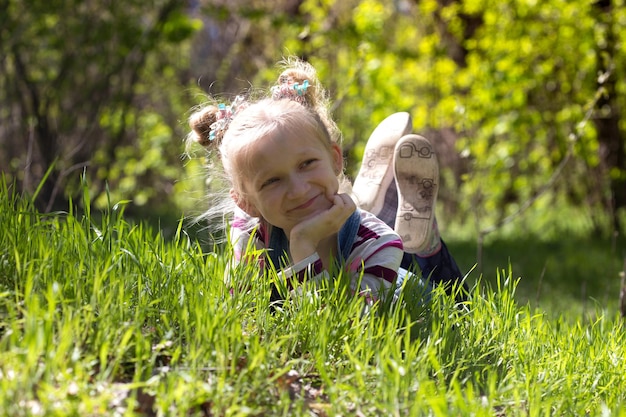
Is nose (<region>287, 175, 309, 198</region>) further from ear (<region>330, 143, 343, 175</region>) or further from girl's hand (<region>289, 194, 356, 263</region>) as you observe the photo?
ear (<region>330, 143, 343, 175</region>)

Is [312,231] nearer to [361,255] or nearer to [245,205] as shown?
[361,255]

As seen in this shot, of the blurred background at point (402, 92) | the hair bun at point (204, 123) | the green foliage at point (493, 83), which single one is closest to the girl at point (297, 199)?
the hair bun at point (204, 123)

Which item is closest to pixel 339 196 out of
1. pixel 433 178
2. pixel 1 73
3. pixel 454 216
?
pixel 433 178

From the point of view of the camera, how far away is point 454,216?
11258 millimetres

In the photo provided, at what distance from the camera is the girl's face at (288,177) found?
2.90 metres

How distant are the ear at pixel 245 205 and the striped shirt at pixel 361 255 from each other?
0.05 meters

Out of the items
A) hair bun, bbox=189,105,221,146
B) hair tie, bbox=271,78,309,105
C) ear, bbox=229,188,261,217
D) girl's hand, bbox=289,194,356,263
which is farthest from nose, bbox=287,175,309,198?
hair bun, bbox=189,105,221,146

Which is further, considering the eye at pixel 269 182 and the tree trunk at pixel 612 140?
the tree trunk at pixel 612 140

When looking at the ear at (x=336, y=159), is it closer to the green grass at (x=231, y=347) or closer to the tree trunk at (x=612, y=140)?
the green grass at (x=231, y=347)

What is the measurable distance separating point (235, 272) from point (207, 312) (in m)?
0.44

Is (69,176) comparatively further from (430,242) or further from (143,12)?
(430,242)

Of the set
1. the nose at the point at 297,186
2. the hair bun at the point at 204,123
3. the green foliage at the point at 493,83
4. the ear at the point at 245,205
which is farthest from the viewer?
the green foliage at the point at 493,83

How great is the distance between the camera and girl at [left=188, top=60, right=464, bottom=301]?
2.87 metres

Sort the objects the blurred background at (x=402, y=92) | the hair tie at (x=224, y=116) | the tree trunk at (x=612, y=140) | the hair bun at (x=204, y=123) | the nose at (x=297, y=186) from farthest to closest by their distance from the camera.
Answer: the tree trunk at (x=612, y=140) → the blurred background at (x=402, y=92) → the hair bun at (x=204, y=123) → the hair tie at (x=224, y=116) → the nose at (x=297, y=186)
